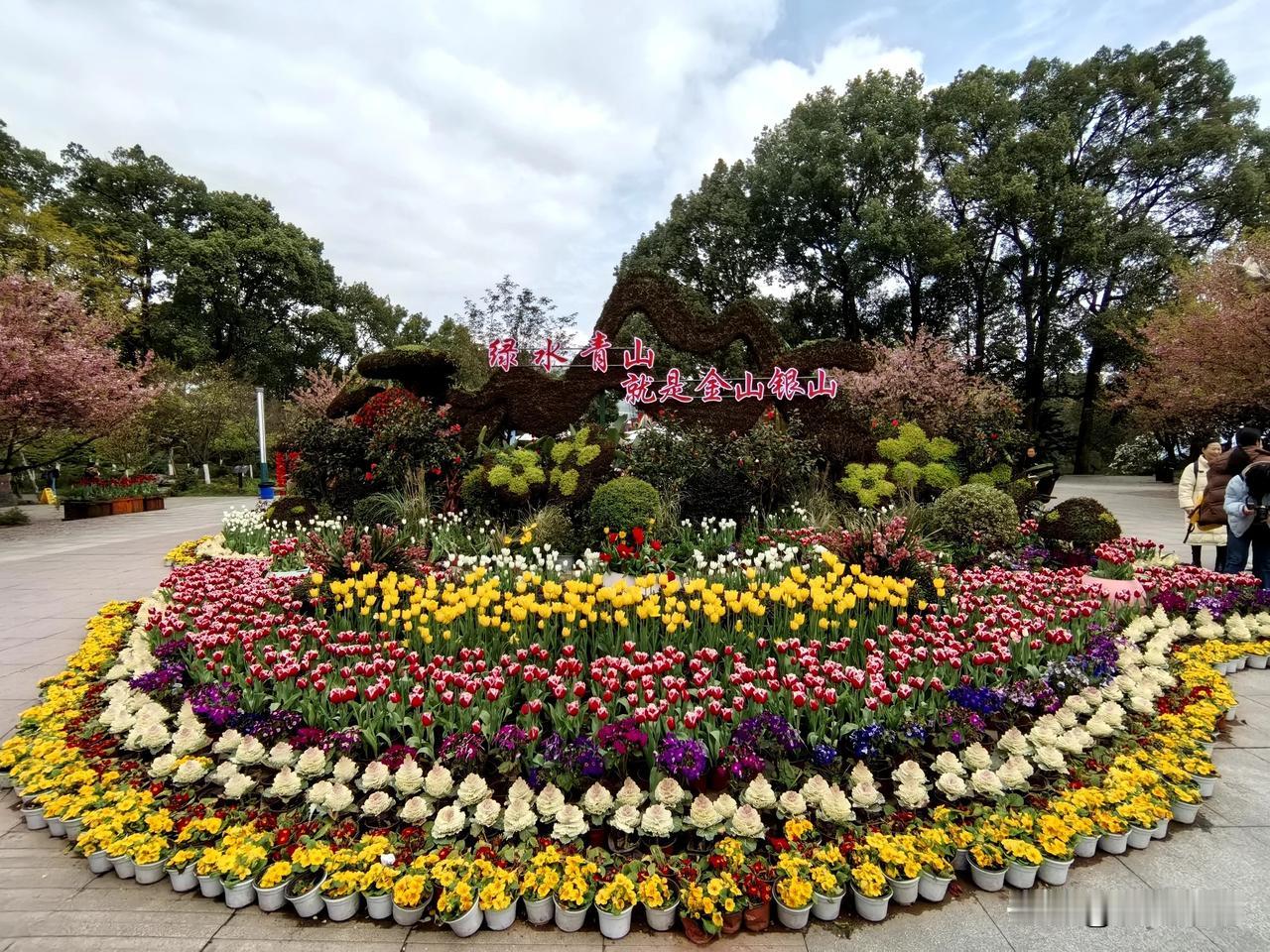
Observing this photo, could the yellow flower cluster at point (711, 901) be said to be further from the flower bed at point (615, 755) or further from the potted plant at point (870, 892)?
the potted plant at point (870, 892)

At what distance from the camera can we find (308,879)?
7.17 feet

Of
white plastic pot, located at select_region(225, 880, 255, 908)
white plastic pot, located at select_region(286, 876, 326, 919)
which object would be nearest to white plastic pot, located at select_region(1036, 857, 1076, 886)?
white plastic pot, located at select_region(286, 876, 326, 919)

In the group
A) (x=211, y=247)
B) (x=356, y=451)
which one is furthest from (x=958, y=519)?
(x=211, y=247)

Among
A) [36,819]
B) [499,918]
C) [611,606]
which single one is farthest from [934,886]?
[36,819]

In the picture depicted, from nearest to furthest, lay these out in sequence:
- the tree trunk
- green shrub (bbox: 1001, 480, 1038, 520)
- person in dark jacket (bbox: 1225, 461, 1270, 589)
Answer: person in dark jacket (bbox: 1225, 461, 1270, 589) → green shrub (bbox: 1001, 480, 1038, 520) → the tree trunk

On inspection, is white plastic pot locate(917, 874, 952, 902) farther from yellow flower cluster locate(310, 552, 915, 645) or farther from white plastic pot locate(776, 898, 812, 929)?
yellow flower cluster locate(310, 552, 915, 645)

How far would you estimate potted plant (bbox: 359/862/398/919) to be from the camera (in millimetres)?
2086

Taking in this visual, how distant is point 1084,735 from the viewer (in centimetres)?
289

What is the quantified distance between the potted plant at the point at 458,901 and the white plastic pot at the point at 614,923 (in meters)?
0.42

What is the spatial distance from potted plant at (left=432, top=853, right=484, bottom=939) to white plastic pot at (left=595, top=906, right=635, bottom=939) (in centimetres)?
42

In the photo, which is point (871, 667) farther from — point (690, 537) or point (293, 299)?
point (293, 299)

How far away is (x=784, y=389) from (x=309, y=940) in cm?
784

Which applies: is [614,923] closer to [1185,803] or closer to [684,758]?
[684,758]

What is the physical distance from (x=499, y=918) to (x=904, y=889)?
1.41 metres
